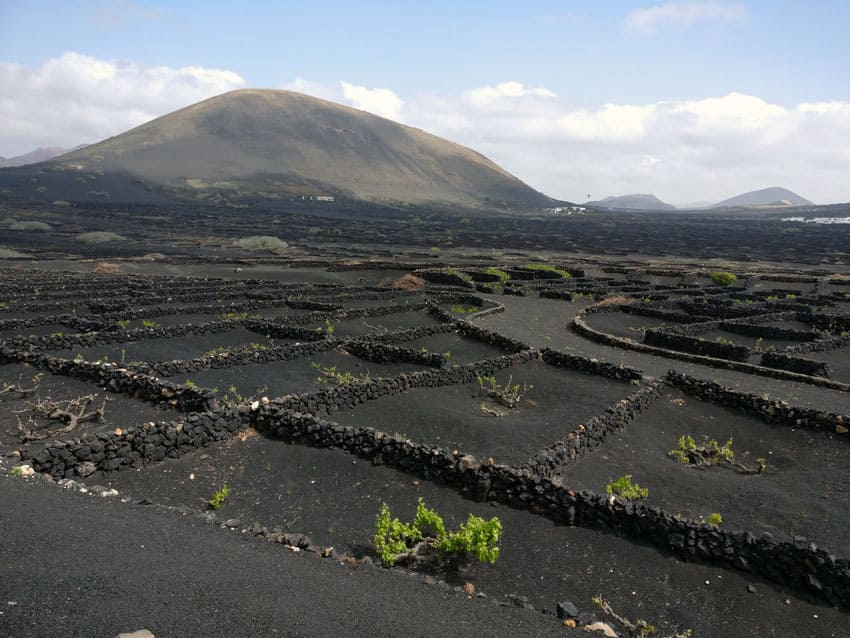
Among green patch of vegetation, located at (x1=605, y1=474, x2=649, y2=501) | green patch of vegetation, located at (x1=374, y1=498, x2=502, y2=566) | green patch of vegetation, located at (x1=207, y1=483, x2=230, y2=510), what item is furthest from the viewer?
green patch of vegetation, located at (x1=605, y1=474, x2=649, y2=501)

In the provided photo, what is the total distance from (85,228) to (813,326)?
9861cm

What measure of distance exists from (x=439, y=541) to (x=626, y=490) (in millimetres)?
4435

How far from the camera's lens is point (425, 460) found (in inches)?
479

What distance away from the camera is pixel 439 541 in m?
9.36

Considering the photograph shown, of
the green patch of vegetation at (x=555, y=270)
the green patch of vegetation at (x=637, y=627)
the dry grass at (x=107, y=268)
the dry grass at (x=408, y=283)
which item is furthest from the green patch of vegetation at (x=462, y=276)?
the green patch of vegetation at (x=637, y=627)

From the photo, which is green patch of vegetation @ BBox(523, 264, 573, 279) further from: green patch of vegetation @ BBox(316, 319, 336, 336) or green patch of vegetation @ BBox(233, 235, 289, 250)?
green patch of vegetation @ BBox(233, 235, 289, 250)

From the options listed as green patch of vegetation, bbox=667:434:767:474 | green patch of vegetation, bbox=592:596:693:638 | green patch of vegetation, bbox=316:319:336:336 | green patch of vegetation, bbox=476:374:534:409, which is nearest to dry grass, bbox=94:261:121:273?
green patch of vegetation, bbox=316:319:336:336

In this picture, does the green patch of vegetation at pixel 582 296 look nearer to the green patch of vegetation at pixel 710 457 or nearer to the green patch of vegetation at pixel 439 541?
the green patch of vegetation at pixel 710 457

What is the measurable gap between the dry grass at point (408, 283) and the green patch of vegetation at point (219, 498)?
1159 inches

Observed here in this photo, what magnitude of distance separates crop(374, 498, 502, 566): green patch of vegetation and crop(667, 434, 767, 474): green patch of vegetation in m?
6.80

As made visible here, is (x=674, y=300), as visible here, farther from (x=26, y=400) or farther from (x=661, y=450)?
(x=26, y=400)

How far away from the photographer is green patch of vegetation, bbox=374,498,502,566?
881 cm

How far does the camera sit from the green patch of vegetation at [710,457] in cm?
1337

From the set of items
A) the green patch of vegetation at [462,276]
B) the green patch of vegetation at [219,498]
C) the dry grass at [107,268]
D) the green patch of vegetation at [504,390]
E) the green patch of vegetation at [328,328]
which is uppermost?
the green patch of vegetation at [462,276]
